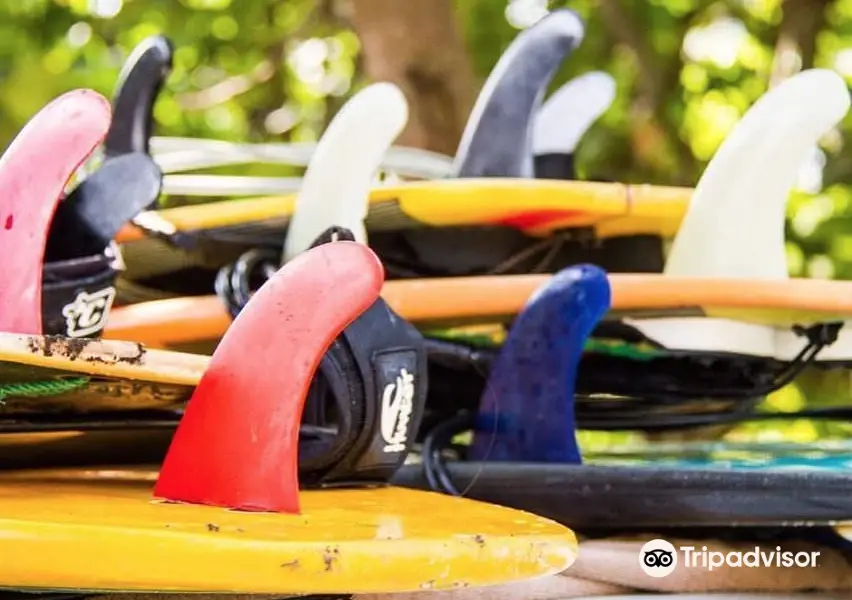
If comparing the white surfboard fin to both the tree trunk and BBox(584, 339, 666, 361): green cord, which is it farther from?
the tree trunk

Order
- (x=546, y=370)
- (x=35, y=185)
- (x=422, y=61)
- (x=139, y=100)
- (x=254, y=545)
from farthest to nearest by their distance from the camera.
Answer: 1. (x=422, y=61)
2. (x=139, y=100)
3. (x=546, y=370)
4. (x=35, y=185)
5. (x=254, y=545)

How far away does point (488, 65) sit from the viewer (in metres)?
1.90

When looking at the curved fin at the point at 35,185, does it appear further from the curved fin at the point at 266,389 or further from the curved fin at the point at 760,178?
the curved fin at the point at 760,178

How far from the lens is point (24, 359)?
0.36m

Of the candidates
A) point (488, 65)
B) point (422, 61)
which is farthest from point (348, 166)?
point (488, 65)

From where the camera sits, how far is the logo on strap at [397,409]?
511 mm

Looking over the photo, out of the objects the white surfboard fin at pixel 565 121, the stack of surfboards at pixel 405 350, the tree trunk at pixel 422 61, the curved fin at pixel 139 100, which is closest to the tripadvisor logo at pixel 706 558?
the stack of surfboards at pixel 405 350

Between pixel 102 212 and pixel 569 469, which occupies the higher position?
pixel 102 212

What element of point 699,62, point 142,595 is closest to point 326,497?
point 142,595

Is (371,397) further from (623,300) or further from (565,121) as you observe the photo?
(565,121)

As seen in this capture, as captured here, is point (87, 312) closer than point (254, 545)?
No

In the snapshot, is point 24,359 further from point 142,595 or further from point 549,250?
point 549,250

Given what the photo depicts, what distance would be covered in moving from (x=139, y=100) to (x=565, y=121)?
1.05 ft

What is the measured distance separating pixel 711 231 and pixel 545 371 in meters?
0.19
